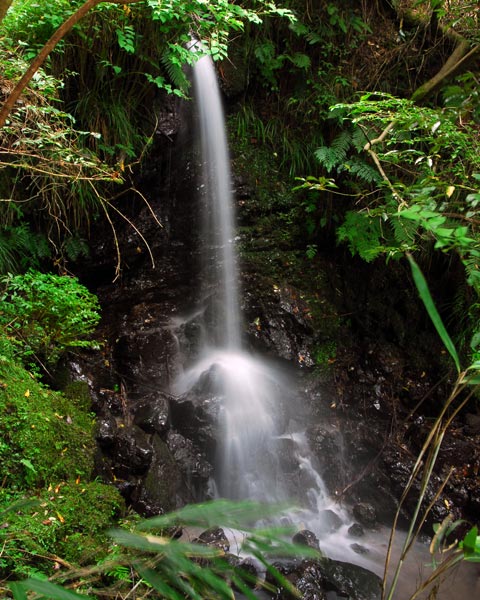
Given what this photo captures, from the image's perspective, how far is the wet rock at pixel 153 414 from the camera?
4125 millimetres

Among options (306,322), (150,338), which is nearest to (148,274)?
(150,338)

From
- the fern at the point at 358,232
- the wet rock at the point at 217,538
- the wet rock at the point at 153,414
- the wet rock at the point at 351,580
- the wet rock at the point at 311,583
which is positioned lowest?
the wet rock at the point at 351,580

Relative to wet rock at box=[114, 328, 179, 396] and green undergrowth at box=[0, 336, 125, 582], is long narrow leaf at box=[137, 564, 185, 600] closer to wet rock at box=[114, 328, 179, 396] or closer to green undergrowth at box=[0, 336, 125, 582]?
green undergrowth at box=[0, 336, 125, 582]

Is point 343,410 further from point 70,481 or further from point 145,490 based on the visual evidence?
point 70,481

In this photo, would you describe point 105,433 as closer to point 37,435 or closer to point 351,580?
point 37,435

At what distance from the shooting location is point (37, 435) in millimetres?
2848

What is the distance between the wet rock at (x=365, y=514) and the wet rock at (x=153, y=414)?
6.31 ft

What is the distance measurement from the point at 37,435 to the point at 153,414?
1.47m

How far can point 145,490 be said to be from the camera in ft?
11.7

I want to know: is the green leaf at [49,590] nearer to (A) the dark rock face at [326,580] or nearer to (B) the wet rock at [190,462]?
(A) the dark rock face at [326,580]

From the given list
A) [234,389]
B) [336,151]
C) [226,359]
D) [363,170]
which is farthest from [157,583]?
[336,151]

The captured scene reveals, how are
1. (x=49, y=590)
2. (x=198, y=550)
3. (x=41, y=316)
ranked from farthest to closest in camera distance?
(x=41, y=316) → (x=198, y=550) → (x=49, y=590)

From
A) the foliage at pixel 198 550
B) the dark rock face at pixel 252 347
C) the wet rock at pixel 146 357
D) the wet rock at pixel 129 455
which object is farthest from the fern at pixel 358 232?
the foliage at pixel 198 550

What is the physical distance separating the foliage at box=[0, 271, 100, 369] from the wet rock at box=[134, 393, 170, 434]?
0.94 meters
